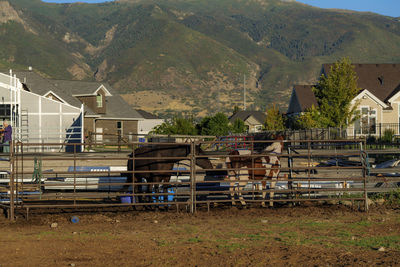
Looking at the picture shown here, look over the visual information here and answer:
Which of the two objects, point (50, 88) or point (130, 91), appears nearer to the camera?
point (50, 88)

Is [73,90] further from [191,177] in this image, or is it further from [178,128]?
[191,177]

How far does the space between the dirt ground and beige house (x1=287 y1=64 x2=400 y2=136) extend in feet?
119

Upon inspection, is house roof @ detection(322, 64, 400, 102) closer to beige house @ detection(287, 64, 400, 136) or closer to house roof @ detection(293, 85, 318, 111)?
beige house @ detection(287, 64, 400, 136)

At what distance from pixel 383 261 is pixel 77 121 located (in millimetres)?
36160

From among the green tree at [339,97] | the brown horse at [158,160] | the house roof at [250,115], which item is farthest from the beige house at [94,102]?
the house roof at [250,115]

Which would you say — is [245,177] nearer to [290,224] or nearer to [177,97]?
[290,224]

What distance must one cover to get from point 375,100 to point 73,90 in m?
30.9

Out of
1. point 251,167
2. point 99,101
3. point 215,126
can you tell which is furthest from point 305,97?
point 251,167

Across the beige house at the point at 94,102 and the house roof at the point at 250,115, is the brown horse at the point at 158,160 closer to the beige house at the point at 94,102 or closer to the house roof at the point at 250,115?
the beige house at the point at 94,102

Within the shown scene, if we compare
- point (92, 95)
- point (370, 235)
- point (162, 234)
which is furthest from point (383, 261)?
point (92, 95)

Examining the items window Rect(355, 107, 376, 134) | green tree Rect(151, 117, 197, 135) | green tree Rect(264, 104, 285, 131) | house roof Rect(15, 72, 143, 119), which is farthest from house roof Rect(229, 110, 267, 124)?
window Rect(355, 107, 376, 134)

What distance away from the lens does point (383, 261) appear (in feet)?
28.3

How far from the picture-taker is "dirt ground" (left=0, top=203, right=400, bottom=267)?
28.9 ft

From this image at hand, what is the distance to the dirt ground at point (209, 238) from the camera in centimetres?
882
